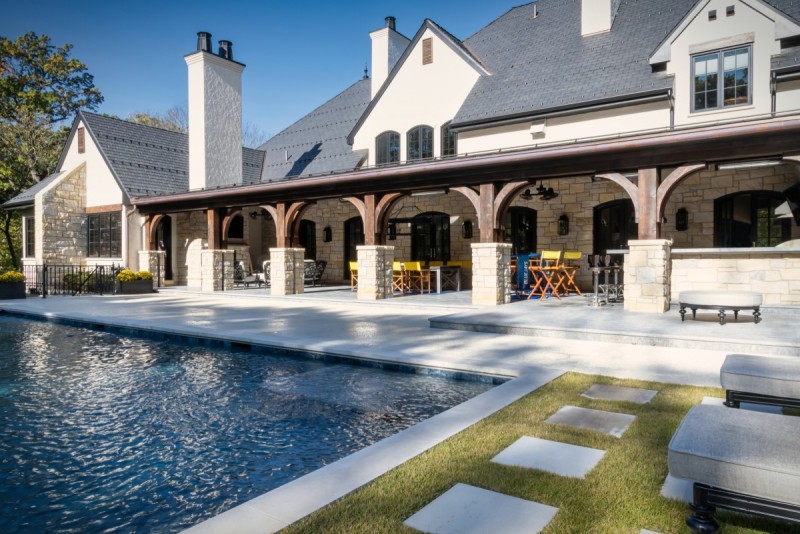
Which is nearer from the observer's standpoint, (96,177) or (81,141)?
(96,177)

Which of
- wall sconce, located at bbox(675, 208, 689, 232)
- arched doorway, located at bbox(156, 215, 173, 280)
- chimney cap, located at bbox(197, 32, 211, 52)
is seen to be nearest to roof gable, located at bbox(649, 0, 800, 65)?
wall sconce, located at bbox(675, 208, 689, 232)

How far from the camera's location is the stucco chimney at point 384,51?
18.7 meters

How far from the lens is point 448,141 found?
15859 mm

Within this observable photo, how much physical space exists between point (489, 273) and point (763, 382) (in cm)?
835

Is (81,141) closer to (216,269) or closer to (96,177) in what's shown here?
(96,177)

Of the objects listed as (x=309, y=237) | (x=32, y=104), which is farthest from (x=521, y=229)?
(x=32, y=104)

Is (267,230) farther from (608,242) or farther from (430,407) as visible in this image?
(430,407)

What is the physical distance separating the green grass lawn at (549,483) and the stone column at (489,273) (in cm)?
781

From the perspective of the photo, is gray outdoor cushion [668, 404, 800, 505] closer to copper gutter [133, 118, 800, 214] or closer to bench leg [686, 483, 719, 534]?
bench leg [686, 483, 719, 534]

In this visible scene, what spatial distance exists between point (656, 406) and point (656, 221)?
22.3ft

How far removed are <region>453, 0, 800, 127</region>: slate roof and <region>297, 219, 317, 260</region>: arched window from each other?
27.0 feet

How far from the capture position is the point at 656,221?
9961 millimetres

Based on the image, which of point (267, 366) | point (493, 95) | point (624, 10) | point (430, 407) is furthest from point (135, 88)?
point (430, 407)

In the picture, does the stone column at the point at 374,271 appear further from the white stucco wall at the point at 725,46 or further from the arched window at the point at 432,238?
the white stucco wall at the point at 725,46
